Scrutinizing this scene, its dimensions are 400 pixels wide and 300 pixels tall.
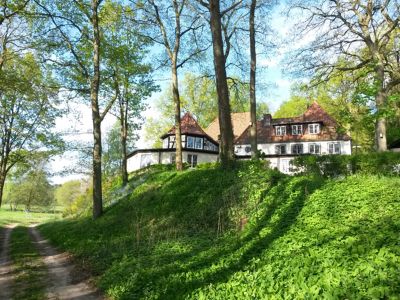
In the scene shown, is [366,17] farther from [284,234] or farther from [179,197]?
[284,234]

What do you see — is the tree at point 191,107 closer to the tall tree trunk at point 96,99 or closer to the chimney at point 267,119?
the chimney at point 267,119

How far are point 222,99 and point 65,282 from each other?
9.18 metres

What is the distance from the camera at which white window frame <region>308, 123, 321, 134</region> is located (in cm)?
4653

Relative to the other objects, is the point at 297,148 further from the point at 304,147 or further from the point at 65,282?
the point at 65,282

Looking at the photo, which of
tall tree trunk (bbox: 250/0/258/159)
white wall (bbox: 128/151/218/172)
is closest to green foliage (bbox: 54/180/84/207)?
white wall (bbox: 128/151/218/172)

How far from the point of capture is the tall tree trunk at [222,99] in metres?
14.3

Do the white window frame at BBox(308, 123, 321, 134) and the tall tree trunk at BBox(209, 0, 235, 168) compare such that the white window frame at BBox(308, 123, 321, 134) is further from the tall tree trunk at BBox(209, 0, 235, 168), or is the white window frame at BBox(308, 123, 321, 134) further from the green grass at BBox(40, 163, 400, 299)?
the tall tree trunk at BBox(209, 0, 235, 168)

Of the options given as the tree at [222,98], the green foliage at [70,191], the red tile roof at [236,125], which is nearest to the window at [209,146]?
the red tile roof at [236,125]

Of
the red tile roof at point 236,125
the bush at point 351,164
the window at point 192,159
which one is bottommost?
the bush at point 351,164

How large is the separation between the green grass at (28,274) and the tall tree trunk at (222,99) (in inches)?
326

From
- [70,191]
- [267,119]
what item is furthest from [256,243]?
[70,191]

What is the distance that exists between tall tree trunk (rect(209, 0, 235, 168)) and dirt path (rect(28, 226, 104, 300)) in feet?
24.7

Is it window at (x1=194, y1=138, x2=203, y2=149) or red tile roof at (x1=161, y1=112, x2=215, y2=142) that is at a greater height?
red tile roof at (x1=161, y1=112, x2=215, y2=142)

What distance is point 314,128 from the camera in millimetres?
46812
